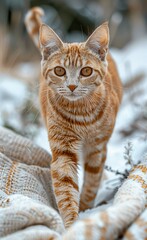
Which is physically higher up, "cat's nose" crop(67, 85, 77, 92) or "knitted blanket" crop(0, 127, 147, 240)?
"cat's nose" crop(67, 85, 77, 92)

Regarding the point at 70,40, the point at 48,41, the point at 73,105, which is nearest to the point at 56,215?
the point at 73,105

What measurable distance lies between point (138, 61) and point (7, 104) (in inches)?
Result: 99.6

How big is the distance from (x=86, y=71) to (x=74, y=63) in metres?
0.10

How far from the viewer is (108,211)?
2.45 m

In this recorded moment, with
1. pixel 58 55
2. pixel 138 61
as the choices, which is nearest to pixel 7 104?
pixel 138 61

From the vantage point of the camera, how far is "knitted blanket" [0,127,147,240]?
2355 millimetres

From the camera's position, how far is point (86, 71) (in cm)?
349

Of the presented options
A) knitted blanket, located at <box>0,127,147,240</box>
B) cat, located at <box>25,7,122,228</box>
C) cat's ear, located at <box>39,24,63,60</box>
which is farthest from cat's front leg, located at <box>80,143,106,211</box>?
cat's ear, located at <box>39,24,63,60</box>

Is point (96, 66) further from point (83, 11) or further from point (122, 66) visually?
point (83, 11)

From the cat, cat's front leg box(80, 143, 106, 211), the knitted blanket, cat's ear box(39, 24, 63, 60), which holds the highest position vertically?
cat's ear box(39, 24, 63, 60)

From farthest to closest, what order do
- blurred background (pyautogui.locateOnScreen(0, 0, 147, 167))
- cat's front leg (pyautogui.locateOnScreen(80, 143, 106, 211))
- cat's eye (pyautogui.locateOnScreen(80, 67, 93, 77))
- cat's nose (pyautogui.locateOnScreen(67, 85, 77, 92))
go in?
blurred background (pyautogui.locateOnScreen(0, 0, 147, 167))
cat's front leg (pyautogui.locateOnScreen(80, 143, 106, 211))
cat's eye (pyautogui.locateOnScreen(80, 67, 93, 77))
cat's nose (pyautogui.locateOnScreen(67, 85, 77, 92))

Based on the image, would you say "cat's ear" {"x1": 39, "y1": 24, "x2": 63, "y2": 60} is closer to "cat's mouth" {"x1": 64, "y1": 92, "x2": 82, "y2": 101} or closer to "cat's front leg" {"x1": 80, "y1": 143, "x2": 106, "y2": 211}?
"cat's mouth" {"x1": 64, "y1": 92, "x2": 82, "y2": 101}

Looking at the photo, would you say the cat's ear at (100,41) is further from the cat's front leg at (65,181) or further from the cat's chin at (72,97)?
the cat's front leg at (65,181)

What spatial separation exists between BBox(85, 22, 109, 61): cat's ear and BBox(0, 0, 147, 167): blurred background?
3.58 feet
